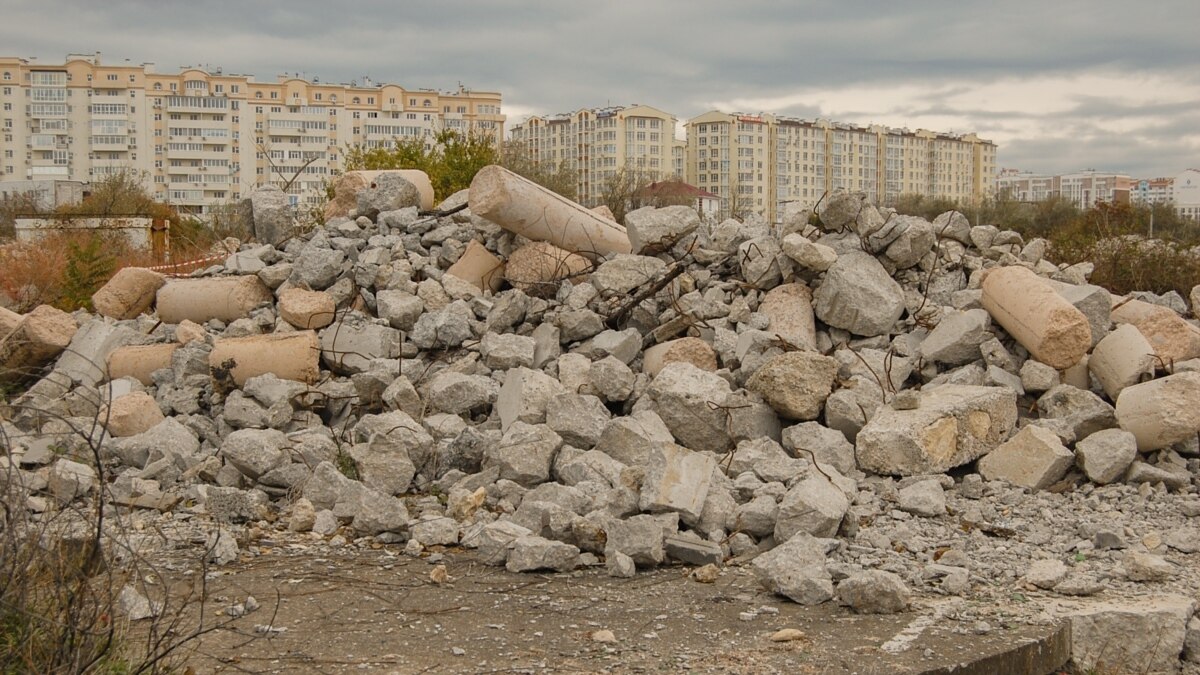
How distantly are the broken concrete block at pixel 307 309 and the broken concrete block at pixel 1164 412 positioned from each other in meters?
6.27

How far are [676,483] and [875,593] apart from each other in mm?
1442

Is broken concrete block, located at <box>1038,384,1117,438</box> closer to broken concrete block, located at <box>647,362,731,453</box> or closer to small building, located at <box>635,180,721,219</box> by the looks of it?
broken concrete block, located at <box>647,362,731,453</box>

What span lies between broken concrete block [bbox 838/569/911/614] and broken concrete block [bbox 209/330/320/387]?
5136 mm

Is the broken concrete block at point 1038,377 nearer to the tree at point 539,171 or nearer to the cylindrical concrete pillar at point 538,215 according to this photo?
the cylindrical concrete pillar at point 538,215

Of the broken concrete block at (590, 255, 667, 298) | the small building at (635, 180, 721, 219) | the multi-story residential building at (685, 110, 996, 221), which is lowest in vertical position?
the broken concrete block at (590, 255, 667, 298)

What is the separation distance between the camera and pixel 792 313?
8.95 metres

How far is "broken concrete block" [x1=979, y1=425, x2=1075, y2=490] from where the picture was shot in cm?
708

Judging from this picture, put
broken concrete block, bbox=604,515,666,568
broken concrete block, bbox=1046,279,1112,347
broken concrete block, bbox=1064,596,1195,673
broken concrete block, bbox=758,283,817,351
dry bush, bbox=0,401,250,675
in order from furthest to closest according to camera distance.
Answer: broken concrete block, bbox=758,283,817,351
broken concrete block, bbox=1046,279,1112,347
broken concrete block, bbox=604,515,666,568
broken concrete block, bbox=1064,596,1195,673
dry bush, bbox=0,401,250,675

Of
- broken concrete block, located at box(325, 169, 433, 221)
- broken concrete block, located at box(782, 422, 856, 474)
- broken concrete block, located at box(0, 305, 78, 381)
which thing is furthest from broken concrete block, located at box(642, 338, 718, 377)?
broken concrete block, located at box(0, 305, 78, 381)

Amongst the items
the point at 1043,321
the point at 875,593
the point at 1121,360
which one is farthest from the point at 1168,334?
the point at 875,593

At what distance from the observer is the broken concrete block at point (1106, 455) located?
23.4 ft

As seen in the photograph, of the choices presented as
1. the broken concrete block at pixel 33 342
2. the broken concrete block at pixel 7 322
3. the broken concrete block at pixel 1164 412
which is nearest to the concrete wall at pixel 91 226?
the broken concrete block at pixel 7 322

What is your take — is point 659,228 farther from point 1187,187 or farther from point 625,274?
point 1187,187

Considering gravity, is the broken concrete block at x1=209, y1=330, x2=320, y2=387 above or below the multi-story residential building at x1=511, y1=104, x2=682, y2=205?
below
